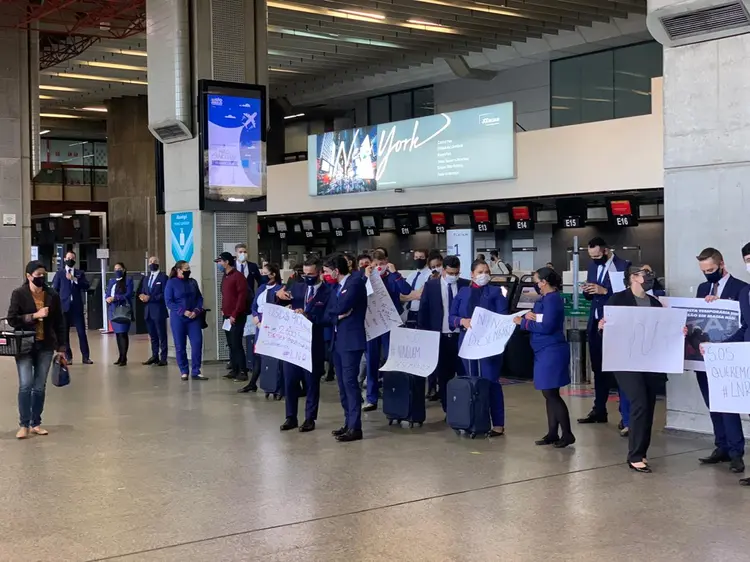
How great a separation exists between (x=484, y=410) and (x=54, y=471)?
3880 mm

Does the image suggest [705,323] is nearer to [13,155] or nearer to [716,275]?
[716,275]

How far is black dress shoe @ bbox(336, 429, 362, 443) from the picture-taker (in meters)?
8.94

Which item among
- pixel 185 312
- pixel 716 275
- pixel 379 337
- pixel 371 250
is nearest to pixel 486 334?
pixel 716 275

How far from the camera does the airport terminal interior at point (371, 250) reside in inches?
251

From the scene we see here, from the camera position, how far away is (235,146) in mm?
15867

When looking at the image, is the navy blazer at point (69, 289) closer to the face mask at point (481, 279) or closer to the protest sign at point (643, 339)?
the face mask at point (481, 279)

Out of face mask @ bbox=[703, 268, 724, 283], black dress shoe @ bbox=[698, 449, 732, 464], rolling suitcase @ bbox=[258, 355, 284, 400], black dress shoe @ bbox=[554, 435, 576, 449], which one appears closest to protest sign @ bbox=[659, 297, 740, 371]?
face mask @ bbox=[703, 268, 724, 283]

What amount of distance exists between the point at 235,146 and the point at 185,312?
3.55m

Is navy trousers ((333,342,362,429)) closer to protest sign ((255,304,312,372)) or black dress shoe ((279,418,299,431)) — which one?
protest sign ((255,304,312,372))

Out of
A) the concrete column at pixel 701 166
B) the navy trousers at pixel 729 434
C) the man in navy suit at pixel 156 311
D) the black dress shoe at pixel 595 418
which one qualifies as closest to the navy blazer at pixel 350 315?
the black dress shoe at pixel 595 418

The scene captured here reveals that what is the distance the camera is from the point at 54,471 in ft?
25.7

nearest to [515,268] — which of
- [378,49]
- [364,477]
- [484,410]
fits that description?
[378,49]

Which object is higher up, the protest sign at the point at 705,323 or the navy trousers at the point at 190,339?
the protest sign at the point at 705,323

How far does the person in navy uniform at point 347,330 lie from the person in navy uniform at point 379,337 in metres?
1.11
